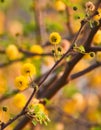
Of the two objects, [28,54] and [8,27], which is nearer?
[28,54]

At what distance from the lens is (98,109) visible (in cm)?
386

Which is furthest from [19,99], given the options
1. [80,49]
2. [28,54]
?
[28,54]

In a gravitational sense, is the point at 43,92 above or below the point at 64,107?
above

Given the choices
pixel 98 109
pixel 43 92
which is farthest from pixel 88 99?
pixel 43 92

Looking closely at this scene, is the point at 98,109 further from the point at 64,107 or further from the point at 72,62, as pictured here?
the point at 72,62

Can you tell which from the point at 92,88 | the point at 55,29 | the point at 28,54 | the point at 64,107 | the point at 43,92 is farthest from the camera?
the point at 92,88

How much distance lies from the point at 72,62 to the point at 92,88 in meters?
2.35

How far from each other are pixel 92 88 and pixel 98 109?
11.8 inches

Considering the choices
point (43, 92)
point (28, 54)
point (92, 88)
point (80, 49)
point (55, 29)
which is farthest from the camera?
point (92, 88)

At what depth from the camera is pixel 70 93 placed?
3215 millimetres

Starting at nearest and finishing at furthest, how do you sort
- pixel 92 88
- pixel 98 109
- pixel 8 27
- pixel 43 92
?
pixel 43 92
pixel 98 109
pixel 92 88
pixel 8 27

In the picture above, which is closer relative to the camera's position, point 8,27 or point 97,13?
point 97,13

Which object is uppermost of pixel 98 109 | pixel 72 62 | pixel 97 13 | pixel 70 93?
pixel 97 13

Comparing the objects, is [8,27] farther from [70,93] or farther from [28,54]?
[28,54]
